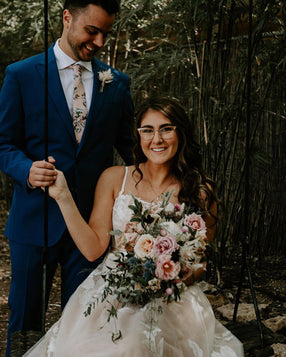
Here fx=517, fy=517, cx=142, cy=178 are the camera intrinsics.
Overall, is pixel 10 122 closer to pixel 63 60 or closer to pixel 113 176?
pixel 63 60

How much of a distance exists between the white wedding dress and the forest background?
39.5 inches

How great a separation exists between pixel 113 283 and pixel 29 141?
2.47 ft

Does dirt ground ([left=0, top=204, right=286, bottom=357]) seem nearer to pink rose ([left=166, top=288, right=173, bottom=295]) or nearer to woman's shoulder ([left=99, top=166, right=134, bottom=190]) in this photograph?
woman's shoulder ([left=99, top=166, right=134, bottom=190])

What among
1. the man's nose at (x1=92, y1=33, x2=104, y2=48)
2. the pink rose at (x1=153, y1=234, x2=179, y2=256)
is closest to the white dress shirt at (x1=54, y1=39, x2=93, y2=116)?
the man's nose at (x1=92, y1=33, x2=104, y2=48)

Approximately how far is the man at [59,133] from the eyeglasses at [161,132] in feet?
0.62

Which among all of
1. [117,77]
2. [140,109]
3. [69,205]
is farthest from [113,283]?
[117,77]

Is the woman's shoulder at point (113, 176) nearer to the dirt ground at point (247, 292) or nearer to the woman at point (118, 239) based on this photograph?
the woman at point (118, 239)

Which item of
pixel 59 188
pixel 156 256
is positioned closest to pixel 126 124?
pixel 59 188

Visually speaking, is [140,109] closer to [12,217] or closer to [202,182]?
[202,182]

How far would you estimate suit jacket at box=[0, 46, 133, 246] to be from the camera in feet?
6.98

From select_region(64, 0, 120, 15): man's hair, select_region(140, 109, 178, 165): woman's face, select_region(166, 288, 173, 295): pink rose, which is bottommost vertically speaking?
select_region(166, 288, 173, 295): pink rose

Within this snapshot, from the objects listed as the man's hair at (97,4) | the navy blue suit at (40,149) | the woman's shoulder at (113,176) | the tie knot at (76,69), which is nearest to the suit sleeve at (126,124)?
the navy blue suit at (40,149)

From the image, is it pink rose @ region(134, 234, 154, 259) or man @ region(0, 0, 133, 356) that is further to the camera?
man @ region(0, 0, 133, 356)

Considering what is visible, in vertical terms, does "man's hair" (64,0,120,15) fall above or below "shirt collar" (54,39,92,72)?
above
